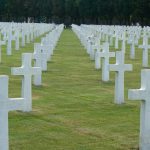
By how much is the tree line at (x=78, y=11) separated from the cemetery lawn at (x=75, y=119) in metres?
54.9

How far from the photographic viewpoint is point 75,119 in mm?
9266

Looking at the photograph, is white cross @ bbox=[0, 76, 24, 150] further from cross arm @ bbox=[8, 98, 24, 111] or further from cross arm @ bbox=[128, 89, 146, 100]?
cross arm @ bbox=[128, 89, 146, 100]

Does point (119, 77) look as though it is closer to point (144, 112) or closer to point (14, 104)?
point (144, 112)

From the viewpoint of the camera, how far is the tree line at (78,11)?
70.8 m

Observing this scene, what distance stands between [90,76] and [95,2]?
65676 millimetres

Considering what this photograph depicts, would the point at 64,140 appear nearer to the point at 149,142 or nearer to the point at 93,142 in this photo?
the point at 93,142

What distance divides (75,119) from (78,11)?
3055 inches

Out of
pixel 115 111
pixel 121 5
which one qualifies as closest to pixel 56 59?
pixel 115 111

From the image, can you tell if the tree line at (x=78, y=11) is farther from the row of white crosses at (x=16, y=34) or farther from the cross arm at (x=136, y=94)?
the cross arm at (x=136, y=94)

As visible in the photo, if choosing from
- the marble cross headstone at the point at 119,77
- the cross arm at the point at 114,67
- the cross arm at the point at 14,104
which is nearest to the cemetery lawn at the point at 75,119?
the marble cross headstone at the point at 119,77

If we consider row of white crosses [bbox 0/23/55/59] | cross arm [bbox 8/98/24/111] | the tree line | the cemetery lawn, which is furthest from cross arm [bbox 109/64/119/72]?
the tree line

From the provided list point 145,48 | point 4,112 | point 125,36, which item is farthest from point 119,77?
point 125,36

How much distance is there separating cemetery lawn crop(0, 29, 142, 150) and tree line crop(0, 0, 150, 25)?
5486 cm

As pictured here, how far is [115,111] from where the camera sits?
33.0 feet
